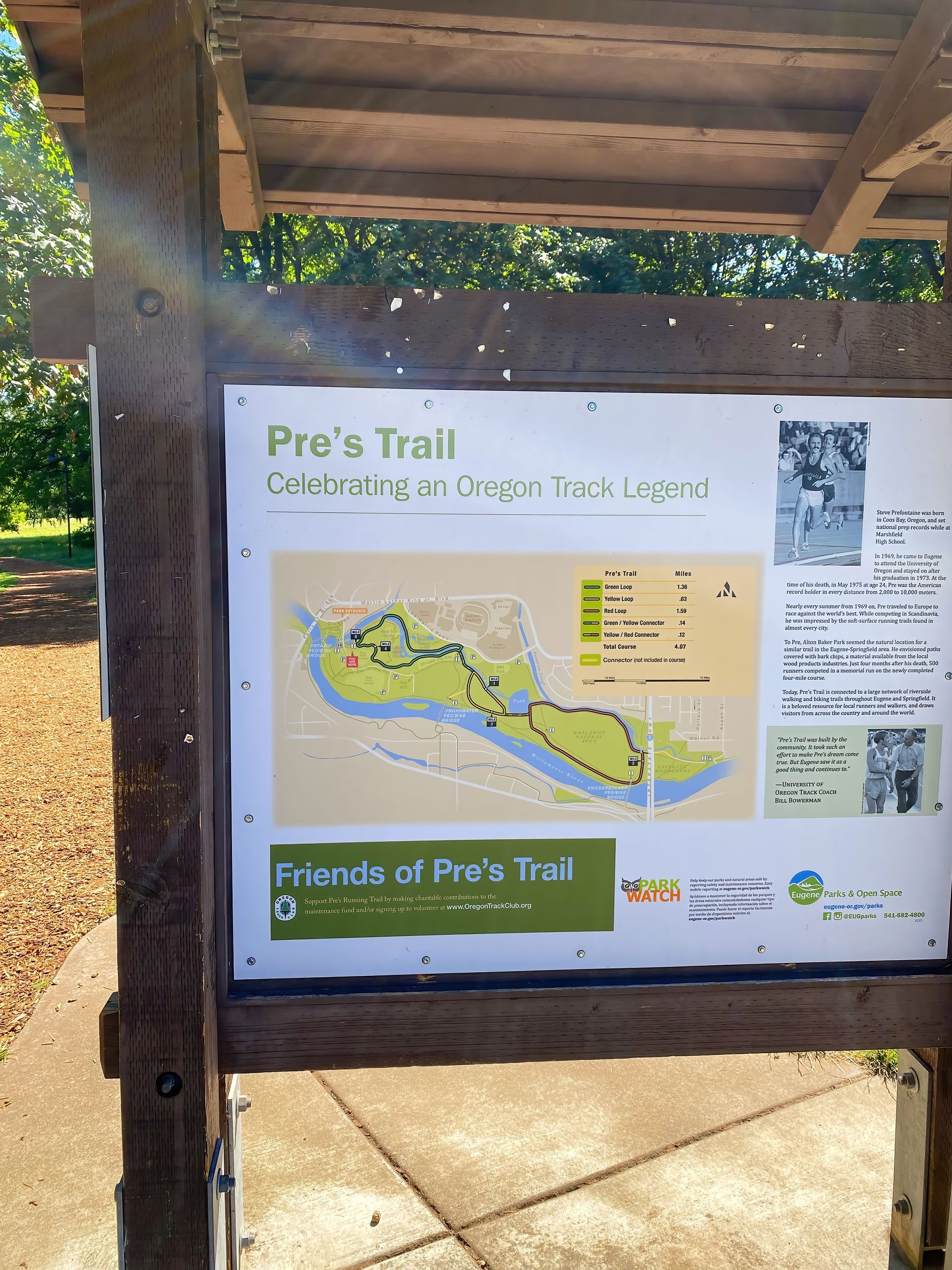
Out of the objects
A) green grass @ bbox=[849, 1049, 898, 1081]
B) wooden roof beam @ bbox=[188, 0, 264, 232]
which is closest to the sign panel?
wooden roof beam @ bbox=[188, 0, 264, 232]

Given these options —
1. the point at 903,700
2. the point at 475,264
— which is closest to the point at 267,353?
the point at 903,700

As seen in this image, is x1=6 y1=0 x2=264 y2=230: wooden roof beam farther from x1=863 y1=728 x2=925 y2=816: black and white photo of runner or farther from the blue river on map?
x1=863 y1=728 x2=925 y2=816: black and white photo of runner

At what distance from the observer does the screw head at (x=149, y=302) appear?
148cm

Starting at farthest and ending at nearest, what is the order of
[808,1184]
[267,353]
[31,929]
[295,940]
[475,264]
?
[475,264] < [31,929] < [808,1184] < [295,940] < [267,353]

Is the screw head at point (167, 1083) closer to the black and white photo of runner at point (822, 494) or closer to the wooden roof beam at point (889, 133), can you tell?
the black and white photo of runner at point (822, 494)

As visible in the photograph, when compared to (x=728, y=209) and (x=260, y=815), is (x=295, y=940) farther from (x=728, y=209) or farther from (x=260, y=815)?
(x=728, y=209)

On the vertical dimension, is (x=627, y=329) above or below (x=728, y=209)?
below

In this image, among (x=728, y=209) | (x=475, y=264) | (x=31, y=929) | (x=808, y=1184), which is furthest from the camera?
(x=475, y=264)

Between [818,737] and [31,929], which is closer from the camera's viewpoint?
[818,737]

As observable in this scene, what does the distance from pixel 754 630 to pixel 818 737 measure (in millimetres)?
262

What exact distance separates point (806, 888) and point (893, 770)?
301 mm

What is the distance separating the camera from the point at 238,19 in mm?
1650

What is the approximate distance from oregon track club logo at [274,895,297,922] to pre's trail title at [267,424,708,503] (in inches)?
30.0

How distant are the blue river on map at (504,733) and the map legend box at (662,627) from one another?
133 mm
